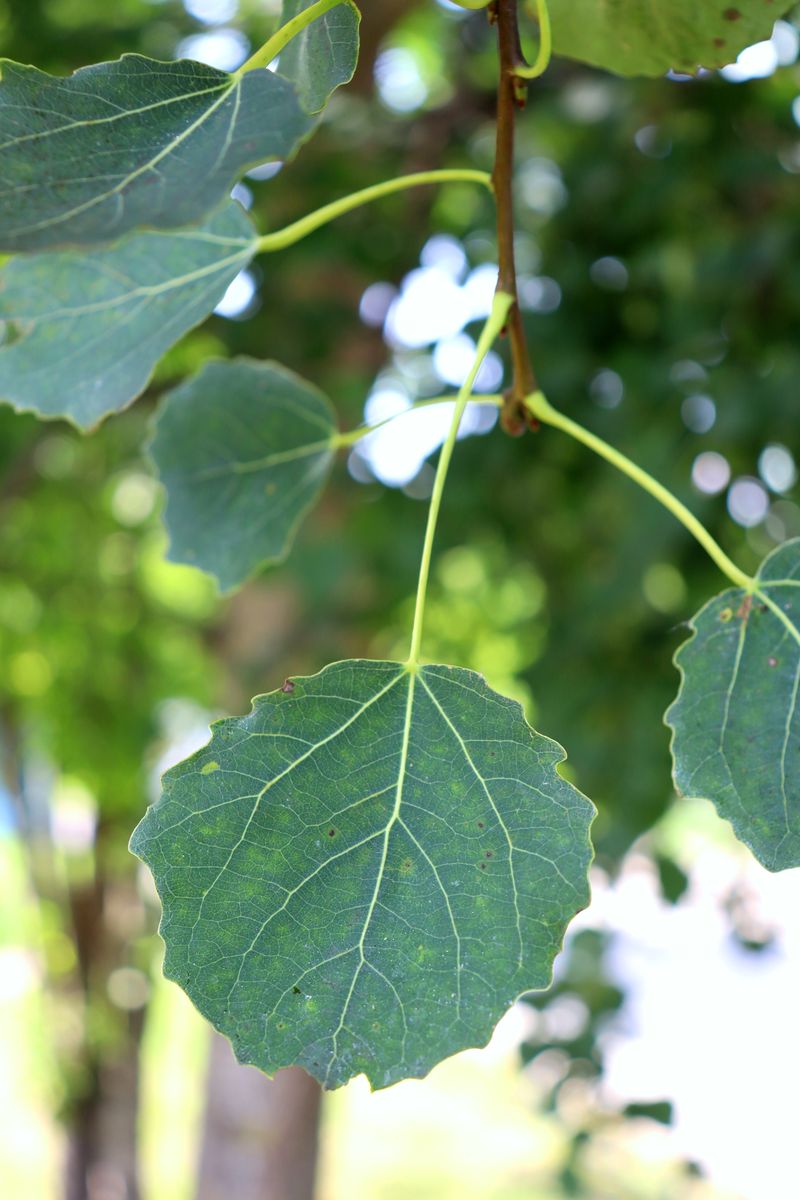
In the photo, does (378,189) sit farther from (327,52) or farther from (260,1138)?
(260,1138)

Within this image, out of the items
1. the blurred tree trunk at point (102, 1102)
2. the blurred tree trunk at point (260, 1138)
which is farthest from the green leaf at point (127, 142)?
the blurred tree trunk at point (102, 1102)

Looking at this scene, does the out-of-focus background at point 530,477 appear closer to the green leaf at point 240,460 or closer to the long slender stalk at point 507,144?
the green leaf at point 240,460

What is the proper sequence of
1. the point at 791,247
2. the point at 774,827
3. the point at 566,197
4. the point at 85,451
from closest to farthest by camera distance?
1. the point at 774,827
2. the point at 791,247
3. the point at 566,197
4. the point at 85,451

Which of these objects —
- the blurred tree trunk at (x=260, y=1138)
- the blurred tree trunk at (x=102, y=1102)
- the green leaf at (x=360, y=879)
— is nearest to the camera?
the green leaf at (x=360, y=879)

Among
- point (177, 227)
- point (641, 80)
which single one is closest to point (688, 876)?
point (641, 80)

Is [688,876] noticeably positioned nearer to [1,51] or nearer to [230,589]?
[230,589]

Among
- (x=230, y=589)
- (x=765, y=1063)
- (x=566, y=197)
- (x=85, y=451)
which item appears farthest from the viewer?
(x=765, y=1063)

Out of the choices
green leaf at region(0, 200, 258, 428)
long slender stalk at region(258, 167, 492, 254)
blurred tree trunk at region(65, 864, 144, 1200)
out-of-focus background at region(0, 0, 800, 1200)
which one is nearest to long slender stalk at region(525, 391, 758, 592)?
long slender stalk at region(258, 167, 492, 254)
